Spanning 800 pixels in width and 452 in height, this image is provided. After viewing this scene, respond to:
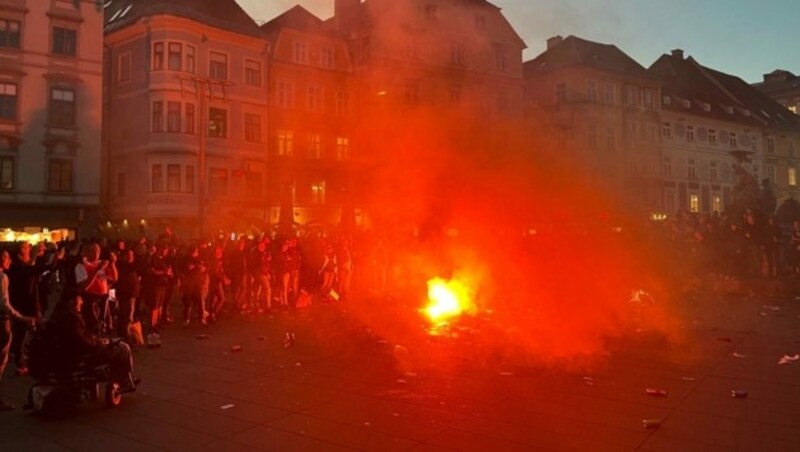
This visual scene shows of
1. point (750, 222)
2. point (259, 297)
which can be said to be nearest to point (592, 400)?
point (259, 297)

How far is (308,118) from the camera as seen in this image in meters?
30.6

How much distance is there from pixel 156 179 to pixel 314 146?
27.5 ft

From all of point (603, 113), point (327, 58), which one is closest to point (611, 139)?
point (603, 113)

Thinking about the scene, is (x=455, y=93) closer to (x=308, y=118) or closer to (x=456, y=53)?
(x=456, y=53)

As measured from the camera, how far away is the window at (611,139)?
113ft

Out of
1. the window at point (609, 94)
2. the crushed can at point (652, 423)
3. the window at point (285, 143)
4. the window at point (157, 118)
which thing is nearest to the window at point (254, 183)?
the window at point (285, 143)

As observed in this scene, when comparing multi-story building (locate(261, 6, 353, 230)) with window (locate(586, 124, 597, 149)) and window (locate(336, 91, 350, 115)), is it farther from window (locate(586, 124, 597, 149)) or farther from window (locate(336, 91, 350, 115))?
window (locate(586, 124, 597, 149))

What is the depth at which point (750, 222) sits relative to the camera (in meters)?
15.3

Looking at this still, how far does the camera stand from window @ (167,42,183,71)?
25897 millimetres

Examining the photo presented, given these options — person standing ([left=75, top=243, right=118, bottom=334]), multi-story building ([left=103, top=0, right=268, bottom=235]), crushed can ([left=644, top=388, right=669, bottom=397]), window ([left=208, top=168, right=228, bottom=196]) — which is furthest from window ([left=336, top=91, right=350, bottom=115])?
crushed can ([left=644, top=388, right=669, bottom=397])

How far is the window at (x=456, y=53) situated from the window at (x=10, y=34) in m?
18.1

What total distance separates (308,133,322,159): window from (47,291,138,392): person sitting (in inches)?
1004

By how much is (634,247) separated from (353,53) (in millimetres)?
18427

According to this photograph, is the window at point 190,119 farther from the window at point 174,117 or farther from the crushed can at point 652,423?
the crushed can at point 652,423
